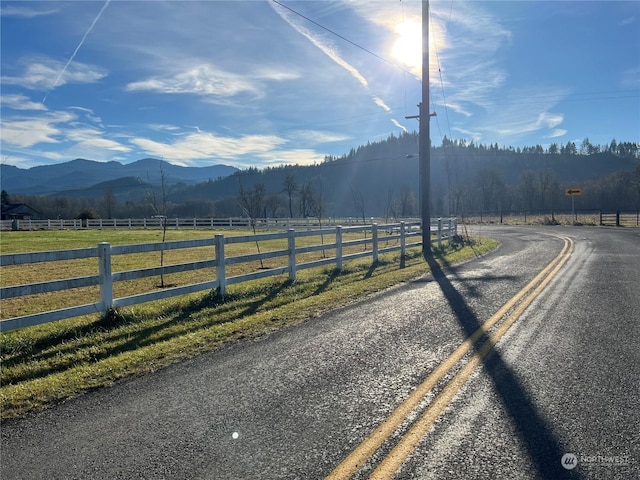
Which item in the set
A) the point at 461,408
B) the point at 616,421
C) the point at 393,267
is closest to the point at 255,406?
the point at 461,408

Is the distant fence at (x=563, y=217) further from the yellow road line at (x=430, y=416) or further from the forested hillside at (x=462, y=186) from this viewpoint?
the forested hillside at (x=462, y=186)

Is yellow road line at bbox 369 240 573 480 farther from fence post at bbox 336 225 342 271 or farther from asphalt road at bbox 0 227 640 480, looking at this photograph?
fence post at bbox 336 225 342 271

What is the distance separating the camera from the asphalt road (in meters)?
2.98

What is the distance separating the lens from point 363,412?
12.2ft

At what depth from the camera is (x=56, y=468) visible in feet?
10.00

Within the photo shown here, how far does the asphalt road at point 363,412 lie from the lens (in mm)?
2984

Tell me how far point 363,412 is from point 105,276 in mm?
5124

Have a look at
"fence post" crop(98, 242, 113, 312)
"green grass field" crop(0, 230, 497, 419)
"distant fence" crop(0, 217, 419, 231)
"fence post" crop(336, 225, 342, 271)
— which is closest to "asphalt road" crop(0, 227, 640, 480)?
"green grass field" crop(0, 230, 497, 419)

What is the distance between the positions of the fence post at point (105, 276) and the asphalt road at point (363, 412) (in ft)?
8.43

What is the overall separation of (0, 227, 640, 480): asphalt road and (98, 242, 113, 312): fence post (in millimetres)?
2571

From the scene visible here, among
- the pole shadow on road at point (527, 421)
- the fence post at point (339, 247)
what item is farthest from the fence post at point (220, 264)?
the pole shadow on road at point (527, 421)

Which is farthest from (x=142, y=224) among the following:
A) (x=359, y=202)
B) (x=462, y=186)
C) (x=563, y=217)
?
(x=462, y=186)

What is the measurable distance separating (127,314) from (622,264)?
1376cm

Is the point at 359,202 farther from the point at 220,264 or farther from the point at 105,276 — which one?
the point at 105,276
